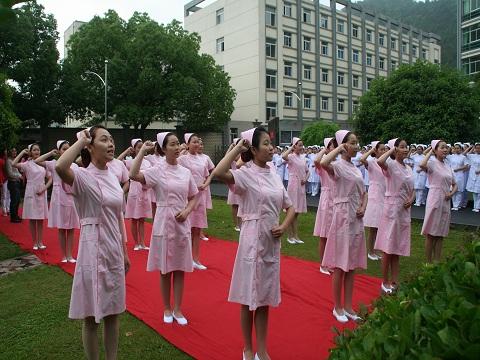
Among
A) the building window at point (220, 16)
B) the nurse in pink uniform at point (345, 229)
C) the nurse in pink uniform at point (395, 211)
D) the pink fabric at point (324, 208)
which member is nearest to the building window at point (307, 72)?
the building window at point (220, 16)

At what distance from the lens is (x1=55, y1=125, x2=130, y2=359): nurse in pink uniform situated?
11.4 feet

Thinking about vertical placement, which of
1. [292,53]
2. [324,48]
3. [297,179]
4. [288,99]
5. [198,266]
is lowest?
[198,266]

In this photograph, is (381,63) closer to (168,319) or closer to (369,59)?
(369,59)

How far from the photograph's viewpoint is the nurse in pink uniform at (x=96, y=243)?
3465 mm

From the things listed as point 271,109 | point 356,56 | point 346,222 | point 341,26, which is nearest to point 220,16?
point 271,109

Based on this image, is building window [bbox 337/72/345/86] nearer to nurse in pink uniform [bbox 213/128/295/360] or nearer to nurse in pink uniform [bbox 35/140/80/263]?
nurse in pink uniform [bbox 35/140/80/263]

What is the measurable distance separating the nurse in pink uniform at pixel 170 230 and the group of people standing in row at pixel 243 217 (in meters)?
0.01

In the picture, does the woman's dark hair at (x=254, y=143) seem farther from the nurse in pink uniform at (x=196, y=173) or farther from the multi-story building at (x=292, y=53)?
the multi-story building at (x=292, y=53)

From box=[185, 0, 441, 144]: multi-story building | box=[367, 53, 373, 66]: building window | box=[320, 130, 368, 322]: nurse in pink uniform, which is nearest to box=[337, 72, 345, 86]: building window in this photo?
box=[185, 0, 441, 144]: multi-story building

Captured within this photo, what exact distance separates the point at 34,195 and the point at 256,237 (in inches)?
244

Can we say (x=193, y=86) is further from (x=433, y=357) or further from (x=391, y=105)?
(x=433, y=357)

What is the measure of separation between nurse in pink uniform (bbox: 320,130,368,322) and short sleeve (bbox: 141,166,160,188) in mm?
1923

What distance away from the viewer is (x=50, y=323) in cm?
510

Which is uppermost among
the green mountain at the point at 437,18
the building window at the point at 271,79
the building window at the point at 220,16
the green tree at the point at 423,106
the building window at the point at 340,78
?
the green mountain at the point at 437,18
